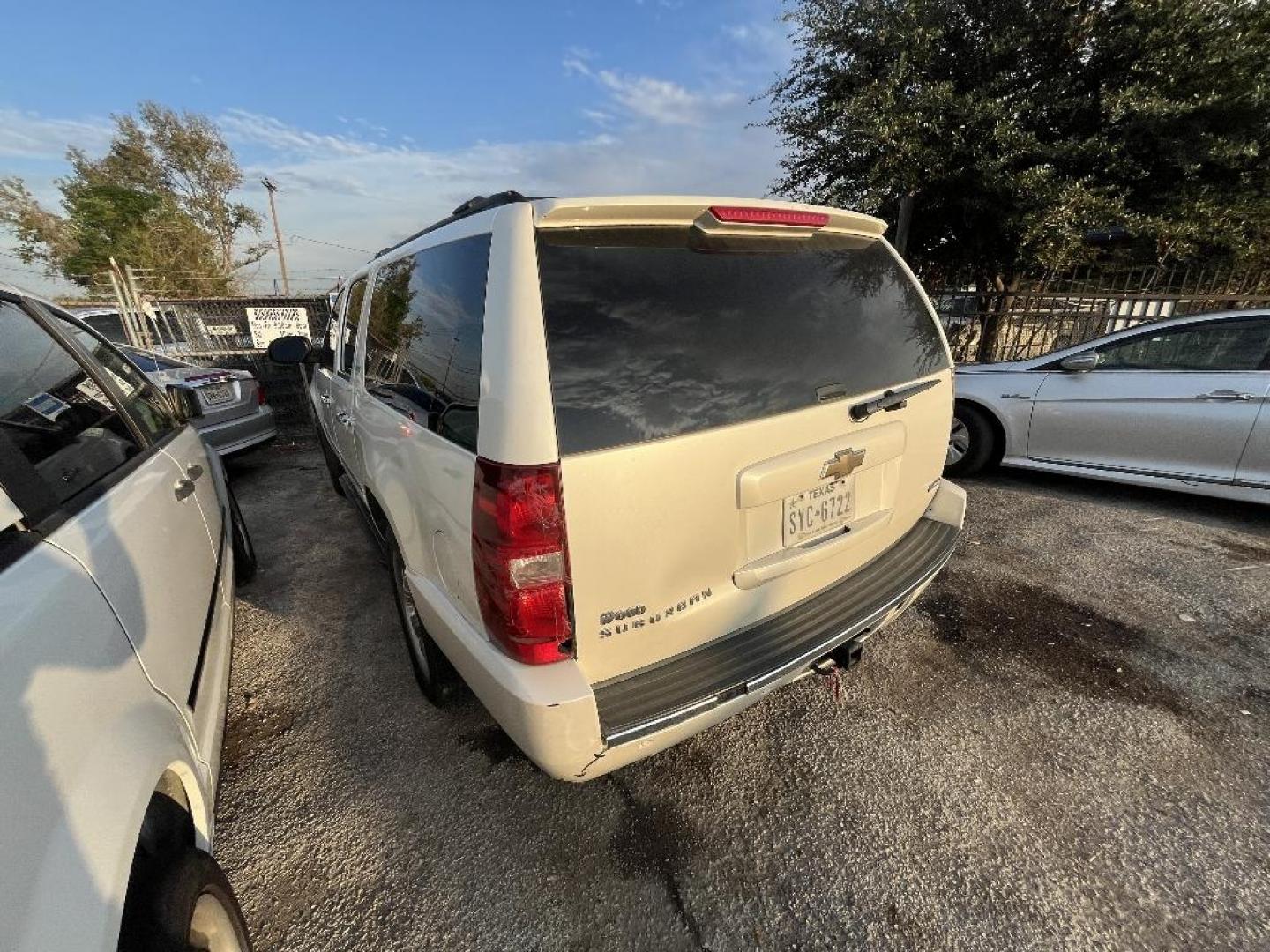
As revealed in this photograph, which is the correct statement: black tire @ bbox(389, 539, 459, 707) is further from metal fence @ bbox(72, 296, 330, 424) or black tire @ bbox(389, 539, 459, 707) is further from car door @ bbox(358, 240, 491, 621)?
metal fence @ bbox(72, 296, 330, 424)

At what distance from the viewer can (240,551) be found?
3400 mm

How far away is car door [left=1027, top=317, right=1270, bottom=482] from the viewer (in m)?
3.64

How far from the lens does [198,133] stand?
A: 28406 millimetres

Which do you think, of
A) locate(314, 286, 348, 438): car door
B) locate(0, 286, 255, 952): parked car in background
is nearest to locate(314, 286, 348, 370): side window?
locate(314, 286, 348, 438): car door

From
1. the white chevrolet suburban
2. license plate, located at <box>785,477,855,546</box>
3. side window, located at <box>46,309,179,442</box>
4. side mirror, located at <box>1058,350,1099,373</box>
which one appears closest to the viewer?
the white chevrolet suburban

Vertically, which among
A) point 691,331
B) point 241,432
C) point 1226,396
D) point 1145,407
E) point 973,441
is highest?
point 691,331

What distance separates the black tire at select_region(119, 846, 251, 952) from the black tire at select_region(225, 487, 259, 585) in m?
2.57

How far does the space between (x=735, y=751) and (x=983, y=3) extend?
10961mm

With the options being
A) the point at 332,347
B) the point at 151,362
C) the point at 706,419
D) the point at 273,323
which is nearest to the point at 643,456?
the point at 706,419

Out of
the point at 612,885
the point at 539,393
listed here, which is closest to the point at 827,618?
the point at 612,885

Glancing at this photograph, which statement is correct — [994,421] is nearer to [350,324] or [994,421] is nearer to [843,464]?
[843,464]

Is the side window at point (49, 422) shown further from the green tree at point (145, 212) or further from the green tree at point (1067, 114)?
the green tree at point (145, 212)

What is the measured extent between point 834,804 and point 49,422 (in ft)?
9.45

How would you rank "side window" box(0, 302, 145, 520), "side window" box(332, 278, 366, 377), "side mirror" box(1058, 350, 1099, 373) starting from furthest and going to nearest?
1. "side mirror" box(1058, 350, 1099, 373)
2. "side window" box(332, 278, 366, 377)
3. "side window" box(0, 302, 145, 520)
